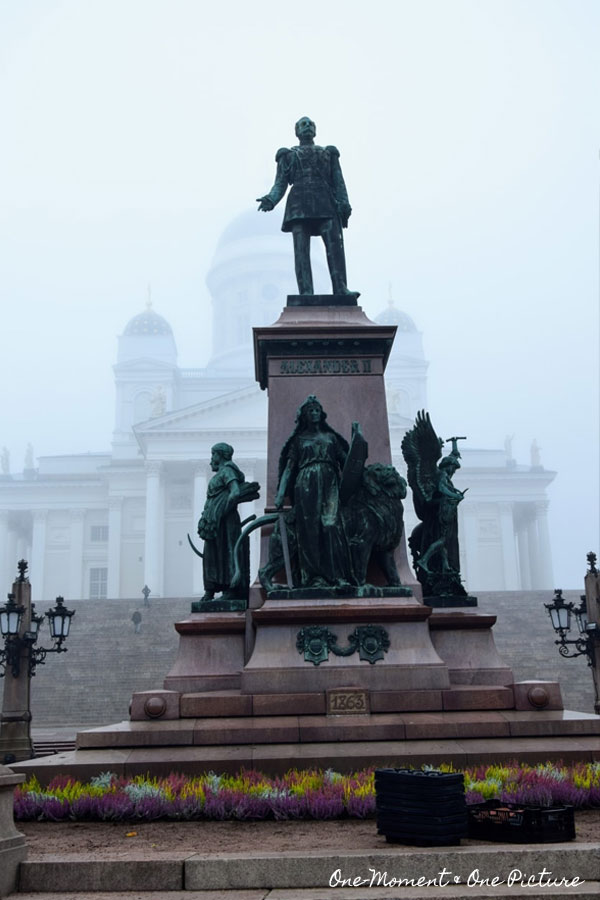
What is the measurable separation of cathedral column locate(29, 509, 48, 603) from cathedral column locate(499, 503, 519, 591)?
37.2 metres

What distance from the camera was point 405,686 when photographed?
9609 millimetres

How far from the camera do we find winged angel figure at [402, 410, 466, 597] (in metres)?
11.5

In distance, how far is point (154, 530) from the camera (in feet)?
248

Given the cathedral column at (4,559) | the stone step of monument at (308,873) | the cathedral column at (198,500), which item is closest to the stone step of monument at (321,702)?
the stone step of monument at (308,873)

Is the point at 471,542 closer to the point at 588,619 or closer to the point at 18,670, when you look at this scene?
the point at 588,619

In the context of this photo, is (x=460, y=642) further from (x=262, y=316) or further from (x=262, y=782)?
(x=262, y=316)

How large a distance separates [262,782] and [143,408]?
295ft

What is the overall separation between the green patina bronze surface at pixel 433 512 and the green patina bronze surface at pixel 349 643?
155 centimetres

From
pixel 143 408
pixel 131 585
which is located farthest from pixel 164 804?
pixel 143 408

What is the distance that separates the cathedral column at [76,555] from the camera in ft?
272

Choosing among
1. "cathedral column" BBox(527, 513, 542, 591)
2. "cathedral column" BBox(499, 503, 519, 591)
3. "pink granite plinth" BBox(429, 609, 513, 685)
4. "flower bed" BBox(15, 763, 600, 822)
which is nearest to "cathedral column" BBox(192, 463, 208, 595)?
"cathedral column" BBox(499, 503, 519, 591)

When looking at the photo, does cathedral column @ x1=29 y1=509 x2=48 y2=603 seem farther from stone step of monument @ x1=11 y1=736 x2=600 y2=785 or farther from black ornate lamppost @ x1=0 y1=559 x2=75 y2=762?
stone step of monument @ x1=11 y1=736 x2=600 y2=785

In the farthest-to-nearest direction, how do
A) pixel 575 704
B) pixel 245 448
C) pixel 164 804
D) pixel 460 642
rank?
1. pixel 245 448
2. pixel 575 704
3. pixel 460 642
4. pixel 164 804

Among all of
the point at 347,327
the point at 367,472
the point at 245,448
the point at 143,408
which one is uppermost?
the point at 143,408
